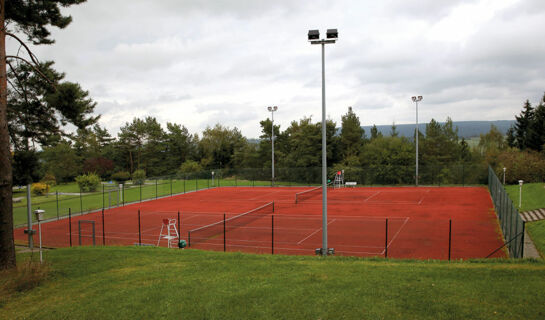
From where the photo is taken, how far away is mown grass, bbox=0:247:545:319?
670 cm

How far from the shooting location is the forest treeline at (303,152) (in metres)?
48.6

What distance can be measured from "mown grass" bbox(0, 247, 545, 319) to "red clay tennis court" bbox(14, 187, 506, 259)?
497 cm

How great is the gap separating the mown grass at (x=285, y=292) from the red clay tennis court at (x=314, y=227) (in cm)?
497

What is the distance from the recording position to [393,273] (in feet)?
29.1

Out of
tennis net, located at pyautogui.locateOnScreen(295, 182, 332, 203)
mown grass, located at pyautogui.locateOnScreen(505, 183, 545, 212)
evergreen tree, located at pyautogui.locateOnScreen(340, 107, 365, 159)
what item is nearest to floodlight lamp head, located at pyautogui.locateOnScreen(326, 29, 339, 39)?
mown grass, located at pyautogui.locateOnScreen(505, 183, 545, 212)

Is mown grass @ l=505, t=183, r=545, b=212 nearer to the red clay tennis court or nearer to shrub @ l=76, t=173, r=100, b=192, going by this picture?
the red clay tennis court

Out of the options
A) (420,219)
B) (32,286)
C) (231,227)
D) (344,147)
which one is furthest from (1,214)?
(344,147)

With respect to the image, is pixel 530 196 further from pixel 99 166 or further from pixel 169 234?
pixel 99 166

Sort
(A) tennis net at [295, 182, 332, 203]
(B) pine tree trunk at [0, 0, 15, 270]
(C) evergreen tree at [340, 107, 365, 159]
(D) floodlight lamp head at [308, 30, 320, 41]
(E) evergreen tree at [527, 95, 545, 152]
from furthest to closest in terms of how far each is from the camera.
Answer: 1. (C) evergreen tree at [340, 107, 365, 159]
2. (E) evergreen tree at [527, 95, 545, 152]
3. (A) tennis net at [295, 182, 332, 203]
4. (D) floodlight lamp head at [308, 30, 320, 41]
5. (B) pine tree trunk at [0, 0, 15, 270]

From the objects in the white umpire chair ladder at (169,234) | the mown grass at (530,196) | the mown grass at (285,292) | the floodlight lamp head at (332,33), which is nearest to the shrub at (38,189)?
the white umpire chair ladder at (169,234)

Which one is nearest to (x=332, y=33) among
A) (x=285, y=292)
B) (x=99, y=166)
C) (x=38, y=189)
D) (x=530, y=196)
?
(x=285, y=292)

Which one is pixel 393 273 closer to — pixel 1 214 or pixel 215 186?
pixel 1 214

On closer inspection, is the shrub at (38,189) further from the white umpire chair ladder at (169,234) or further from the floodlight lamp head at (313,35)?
Result: the floodlight lamp head at (313,35)

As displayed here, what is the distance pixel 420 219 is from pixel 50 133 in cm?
2084
